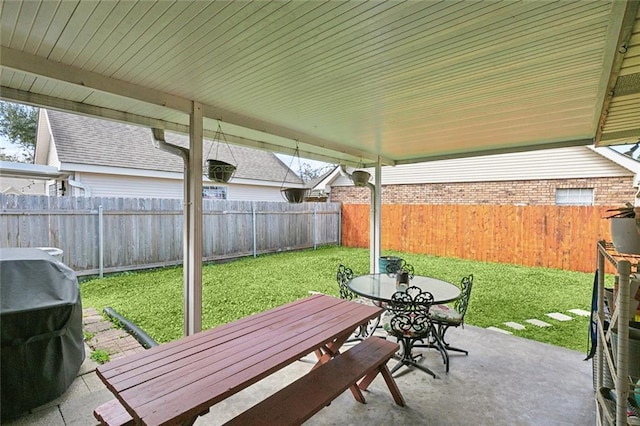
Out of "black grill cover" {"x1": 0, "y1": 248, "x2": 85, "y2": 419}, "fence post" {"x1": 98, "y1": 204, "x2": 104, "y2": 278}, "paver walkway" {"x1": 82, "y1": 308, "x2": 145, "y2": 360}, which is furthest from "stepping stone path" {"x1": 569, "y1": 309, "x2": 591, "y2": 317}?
"fence post" {"x1": 98, "y1": 204, "x2": 104, "y2": 278}

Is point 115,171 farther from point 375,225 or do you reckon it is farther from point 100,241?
point 375,225

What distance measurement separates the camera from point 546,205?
324 inches

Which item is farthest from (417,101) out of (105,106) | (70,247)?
(70,247)

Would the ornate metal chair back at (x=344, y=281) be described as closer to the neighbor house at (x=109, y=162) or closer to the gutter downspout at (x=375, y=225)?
the gutter downspout at (x=375, y=225)

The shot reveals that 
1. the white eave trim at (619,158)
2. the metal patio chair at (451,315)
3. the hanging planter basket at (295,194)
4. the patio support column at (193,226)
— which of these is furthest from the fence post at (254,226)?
the white eave trim at (619,158)

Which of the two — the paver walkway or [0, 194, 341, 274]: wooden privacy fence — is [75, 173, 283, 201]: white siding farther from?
the paver walkway

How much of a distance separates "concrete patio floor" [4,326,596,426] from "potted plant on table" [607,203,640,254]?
157cm

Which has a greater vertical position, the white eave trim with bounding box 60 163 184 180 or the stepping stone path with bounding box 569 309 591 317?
the white eave trim with bounding box 60 163 184 180

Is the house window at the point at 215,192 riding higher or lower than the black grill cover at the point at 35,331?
higher

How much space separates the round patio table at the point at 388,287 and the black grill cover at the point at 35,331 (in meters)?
2.56

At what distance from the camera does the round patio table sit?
312cm

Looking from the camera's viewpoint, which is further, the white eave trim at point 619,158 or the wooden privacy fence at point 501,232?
the wooden privacy fence at point 501,232

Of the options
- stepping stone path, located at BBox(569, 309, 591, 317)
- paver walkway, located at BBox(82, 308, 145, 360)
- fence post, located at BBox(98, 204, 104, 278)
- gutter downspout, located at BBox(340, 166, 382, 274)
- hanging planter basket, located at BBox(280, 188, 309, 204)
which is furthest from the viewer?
fence post, located at BBox(98, 204, 104, 278)

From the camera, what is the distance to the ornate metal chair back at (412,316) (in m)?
2.92
